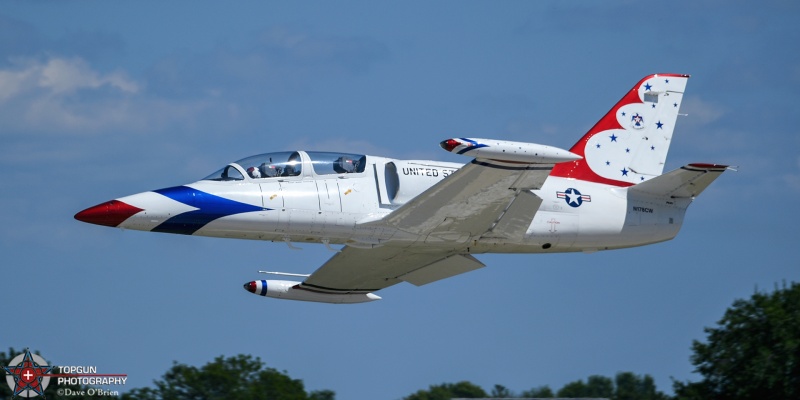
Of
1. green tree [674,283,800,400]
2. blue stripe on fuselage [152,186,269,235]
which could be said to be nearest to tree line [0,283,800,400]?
green tree [674,283,800,400]

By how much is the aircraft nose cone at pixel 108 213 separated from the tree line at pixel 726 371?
18.5 ft

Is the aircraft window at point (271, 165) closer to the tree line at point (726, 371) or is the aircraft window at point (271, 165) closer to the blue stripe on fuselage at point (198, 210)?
the blue stripe on fuselage at point (198, 210)

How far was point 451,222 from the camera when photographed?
2084 centimetres

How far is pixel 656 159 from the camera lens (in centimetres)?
2398

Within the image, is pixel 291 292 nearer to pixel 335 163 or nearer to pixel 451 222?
pixel 335 163

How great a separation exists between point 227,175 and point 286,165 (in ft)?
3.45

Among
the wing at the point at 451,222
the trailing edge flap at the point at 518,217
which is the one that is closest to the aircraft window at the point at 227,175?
the wing at the point at 451,222

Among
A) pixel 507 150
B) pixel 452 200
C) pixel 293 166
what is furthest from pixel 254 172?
pixel 507 150

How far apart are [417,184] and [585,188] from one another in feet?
11.9

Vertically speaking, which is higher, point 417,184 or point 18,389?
point 417,184

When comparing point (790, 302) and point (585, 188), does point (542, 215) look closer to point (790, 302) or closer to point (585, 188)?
point (585, 188)

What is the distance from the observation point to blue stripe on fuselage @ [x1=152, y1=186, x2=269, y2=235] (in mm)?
19859

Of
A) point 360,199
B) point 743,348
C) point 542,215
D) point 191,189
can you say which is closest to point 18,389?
point 191,189

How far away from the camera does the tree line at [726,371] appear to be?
82.3 ft
